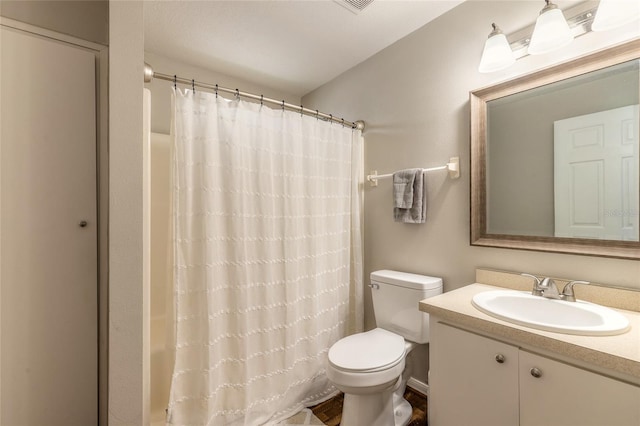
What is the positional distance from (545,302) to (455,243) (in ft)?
1.76

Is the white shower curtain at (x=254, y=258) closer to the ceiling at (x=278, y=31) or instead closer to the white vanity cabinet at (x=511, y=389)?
the ceiling at (x=278, y=31)

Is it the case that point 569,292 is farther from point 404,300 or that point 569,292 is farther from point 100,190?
point 100,190

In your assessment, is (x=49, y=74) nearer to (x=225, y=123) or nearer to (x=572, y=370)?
(x=225, y=123)

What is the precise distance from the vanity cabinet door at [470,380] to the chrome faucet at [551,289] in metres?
0.39

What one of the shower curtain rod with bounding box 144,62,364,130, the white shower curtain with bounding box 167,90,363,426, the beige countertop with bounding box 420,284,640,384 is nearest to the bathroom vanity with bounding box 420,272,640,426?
the beige countertop with bounding box 420,284,640,384

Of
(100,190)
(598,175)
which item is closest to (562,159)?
(598,175)

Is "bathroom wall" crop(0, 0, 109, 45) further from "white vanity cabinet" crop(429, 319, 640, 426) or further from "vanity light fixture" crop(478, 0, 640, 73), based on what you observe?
"white vanity cabinet" crop(429, 319, 640, 426)

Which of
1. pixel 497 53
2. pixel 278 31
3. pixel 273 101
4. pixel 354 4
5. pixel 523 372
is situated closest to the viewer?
pixel 523 372

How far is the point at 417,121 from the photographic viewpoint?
1.89m

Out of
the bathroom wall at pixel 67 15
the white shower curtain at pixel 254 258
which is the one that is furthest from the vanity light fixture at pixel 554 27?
the bathroom wall at pixel 67 15

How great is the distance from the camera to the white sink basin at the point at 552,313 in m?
0.92

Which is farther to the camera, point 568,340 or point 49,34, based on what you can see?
point 49,34

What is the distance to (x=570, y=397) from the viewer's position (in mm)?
883

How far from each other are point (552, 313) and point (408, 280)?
683mm
